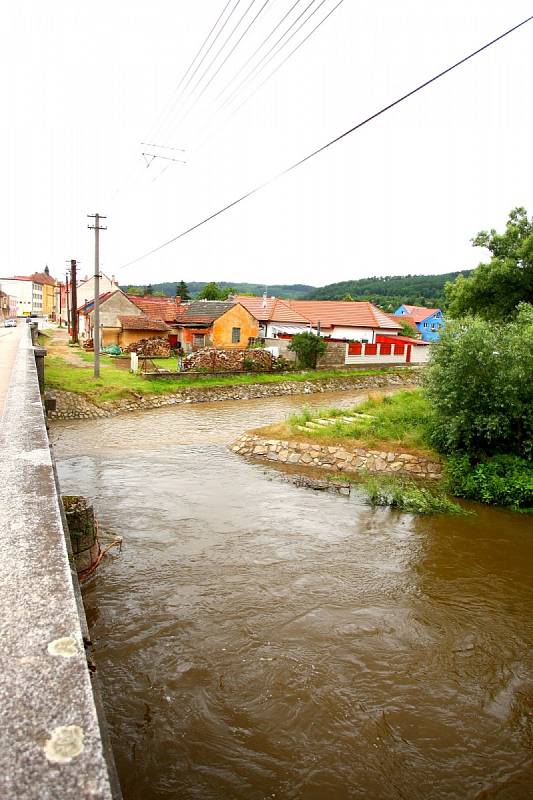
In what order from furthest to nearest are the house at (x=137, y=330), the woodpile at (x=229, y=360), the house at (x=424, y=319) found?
the house at (x=424, y=319) < the house at (x=137, y=330) < the woodpile at (x=229, y=360)

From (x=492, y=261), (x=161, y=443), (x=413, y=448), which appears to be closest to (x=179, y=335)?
(x=161, y=443)

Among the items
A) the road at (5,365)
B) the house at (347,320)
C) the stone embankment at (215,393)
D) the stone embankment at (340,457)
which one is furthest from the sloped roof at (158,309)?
the stone embankment at (340,457)

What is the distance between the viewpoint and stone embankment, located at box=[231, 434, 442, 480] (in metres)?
15.6

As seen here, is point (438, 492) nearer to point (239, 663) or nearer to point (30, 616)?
point (239, 663)

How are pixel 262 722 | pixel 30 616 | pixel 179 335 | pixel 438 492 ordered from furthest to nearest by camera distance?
pixel 179 335 → pixel 438 492 → pixel 262 722 → pixel 30 616

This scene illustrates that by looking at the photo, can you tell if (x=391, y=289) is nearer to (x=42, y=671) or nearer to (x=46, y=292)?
(x=46, y=292)

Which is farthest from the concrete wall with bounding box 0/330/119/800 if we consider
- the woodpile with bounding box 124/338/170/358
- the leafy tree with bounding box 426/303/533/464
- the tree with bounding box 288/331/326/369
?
the woodpile with bounding box 124/338/170/358

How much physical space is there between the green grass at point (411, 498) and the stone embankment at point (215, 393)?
10.8 meters

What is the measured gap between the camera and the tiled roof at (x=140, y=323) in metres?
36.7

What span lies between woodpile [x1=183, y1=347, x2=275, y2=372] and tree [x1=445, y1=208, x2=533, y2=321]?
45.4 feet

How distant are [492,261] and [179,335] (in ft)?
78.1

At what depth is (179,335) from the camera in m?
39.1

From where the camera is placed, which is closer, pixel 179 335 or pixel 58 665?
pixel 58 665

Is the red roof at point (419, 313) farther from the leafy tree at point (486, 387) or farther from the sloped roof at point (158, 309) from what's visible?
the leafy tree at point (486, 387)
